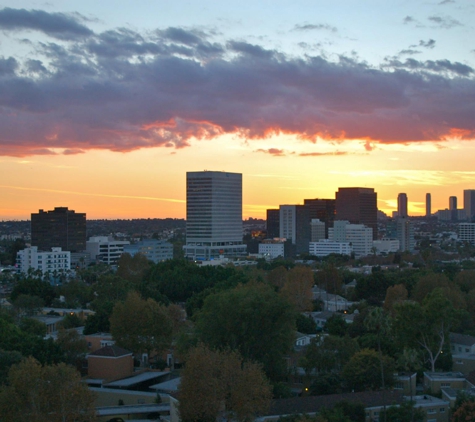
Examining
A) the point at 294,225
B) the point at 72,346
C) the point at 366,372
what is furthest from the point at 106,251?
the point at 366,372

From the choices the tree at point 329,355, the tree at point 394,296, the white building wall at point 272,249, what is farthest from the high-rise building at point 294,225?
the tree at point 329,355

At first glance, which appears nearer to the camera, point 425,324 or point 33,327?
point 425,324

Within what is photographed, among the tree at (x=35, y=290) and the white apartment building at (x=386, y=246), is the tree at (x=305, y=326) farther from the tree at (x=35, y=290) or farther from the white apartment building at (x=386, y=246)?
the white apartment building at (x=386, y=246)

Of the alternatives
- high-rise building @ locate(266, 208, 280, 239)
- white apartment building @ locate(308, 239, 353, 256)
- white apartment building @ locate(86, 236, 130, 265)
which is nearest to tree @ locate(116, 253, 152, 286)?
white apartment building @ locate(86, 236, 130, 265)

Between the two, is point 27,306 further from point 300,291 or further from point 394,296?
point 394,296

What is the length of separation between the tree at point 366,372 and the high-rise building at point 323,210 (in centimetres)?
16233

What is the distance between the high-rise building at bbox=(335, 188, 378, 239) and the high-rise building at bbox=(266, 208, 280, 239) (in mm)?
19335

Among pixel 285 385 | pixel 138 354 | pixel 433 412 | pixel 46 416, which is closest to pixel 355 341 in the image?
pixel 285 385

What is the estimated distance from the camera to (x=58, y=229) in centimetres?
13950

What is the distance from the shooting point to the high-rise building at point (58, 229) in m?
139

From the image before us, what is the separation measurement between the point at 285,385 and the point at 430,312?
9.57 meters

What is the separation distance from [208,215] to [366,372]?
10929 cm

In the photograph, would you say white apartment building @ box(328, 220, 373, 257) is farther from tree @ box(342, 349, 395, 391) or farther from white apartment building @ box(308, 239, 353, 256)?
tree @ box(342, 349, 395, 391)

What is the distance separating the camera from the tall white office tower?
463 feet
